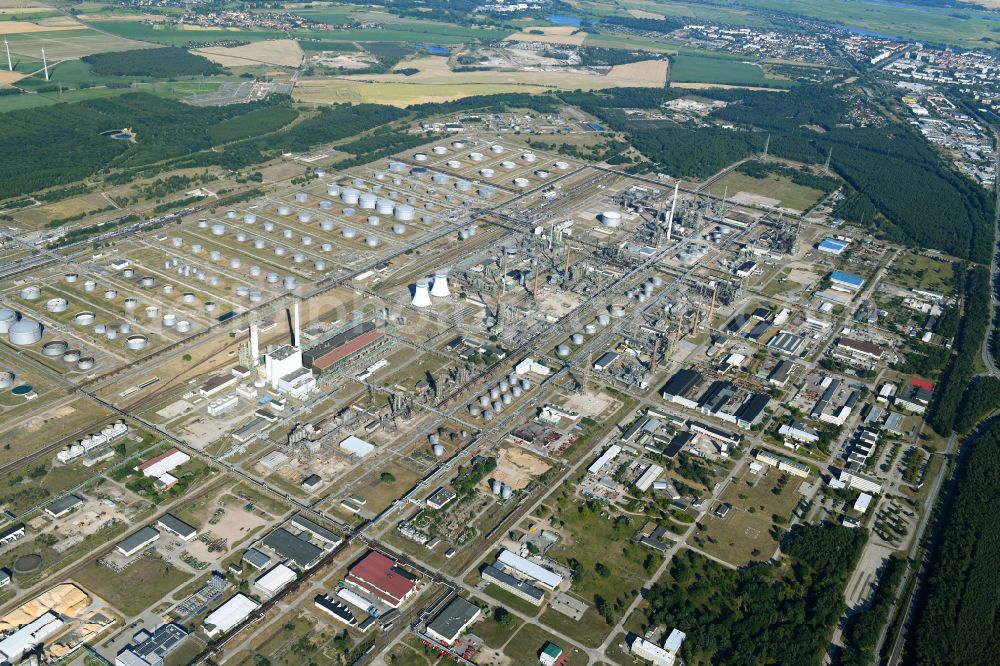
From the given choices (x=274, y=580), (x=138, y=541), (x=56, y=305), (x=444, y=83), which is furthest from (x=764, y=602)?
(x=444, y=83)

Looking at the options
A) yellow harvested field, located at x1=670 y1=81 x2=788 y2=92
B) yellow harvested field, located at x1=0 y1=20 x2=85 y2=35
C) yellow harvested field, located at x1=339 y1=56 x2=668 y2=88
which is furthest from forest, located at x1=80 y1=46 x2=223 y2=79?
yellow harvested field, located at x1=670 y1=81 x2=788 y2=92

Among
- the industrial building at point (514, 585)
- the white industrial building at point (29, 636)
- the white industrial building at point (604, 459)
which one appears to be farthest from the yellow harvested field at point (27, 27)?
the industrial building at point (514, 585)

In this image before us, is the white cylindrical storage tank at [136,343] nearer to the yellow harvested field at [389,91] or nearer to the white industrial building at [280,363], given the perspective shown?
the white industrial building at [280,363]

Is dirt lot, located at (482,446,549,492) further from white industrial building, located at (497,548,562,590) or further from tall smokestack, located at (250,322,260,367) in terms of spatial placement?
tall smokestack, located at (250,322,260,367)

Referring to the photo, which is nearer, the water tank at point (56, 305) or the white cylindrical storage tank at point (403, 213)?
the water tank at point (56, 305)

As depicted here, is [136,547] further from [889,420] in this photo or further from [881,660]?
[889,420]

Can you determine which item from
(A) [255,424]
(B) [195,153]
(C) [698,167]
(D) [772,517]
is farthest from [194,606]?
(C) [698,167]

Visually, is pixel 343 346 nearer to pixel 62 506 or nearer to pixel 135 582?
pixel 62 506
